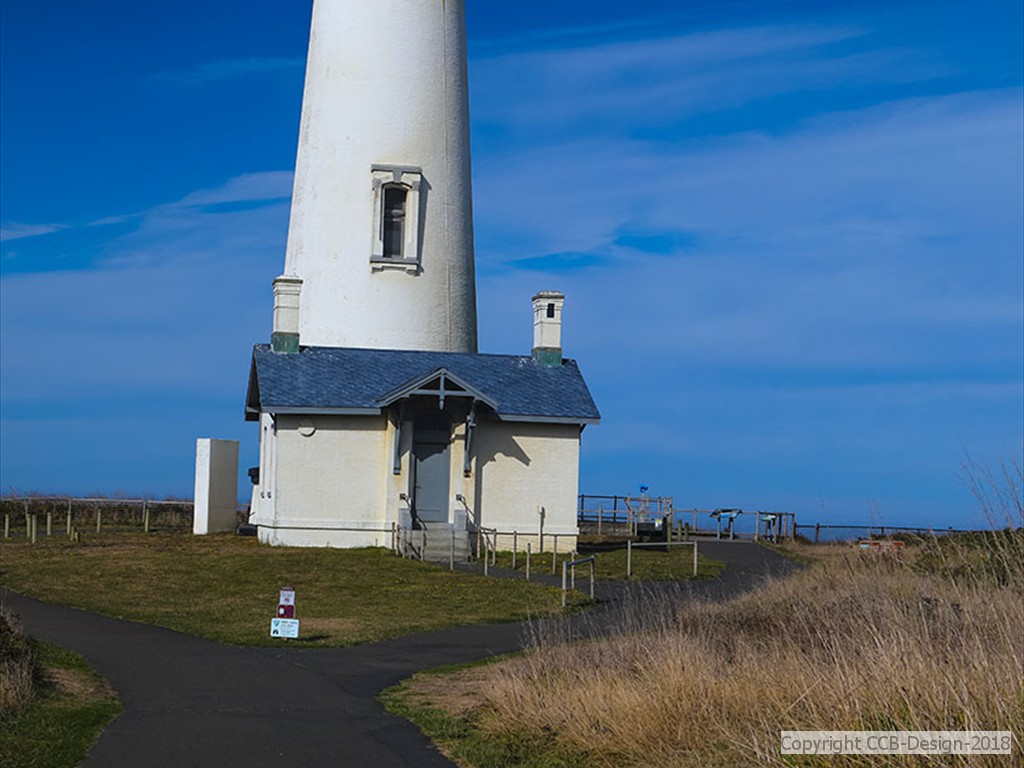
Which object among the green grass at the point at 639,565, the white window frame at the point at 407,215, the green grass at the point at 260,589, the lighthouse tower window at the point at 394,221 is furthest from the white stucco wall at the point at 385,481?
the lighthouse tower window at the point at 394,221

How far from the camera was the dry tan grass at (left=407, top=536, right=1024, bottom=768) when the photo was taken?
8.00 metres

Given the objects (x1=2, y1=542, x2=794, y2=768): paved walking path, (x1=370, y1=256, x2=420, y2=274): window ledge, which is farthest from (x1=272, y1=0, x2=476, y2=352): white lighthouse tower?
(x1=2, y1=542, x2=794, y2=768): paved walking path

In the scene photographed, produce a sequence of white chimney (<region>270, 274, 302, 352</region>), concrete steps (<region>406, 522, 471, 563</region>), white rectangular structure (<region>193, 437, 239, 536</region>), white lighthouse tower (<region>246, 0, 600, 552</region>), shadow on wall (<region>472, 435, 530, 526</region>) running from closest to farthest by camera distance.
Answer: concrete steps (<region>406, 522, 471, 563</region>) → white lighthouse tower (<region>246, 0, 600, 552</region>) → shadow on wall (<region>472, 435, 530, 526</region>) → white chimney (<region>270, 274, 302, 352</region>) → white rectangular structure (<region>193, 437, 239, 536</region>)

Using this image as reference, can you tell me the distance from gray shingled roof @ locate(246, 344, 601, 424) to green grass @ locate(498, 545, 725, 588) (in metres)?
3.38

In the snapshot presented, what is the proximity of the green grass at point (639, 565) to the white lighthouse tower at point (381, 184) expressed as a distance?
6752mm

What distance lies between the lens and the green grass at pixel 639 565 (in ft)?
89.2

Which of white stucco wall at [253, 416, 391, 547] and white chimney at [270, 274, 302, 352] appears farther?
white chimney at [270, 274, 302, 352]

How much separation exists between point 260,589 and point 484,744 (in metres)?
13.8

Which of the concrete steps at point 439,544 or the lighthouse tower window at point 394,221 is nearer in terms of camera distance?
the concrete steps at point 439,544

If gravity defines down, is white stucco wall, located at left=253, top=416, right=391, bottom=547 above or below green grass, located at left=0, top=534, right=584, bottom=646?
above

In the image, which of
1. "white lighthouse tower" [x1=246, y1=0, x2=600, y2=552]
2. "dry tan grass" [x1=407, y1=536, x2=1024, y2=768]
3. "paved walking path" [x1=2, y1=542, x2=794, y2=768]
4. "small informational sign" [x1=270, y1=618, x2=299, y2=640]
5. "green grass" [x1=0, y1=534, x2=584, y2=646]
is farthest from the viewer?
"white lighthouse tower" [x1=246, y1=0, x2=600, y2=552]

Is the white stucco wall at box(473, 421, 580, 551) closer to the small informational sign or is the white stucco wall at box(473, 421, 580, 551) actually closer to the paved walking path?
the paved walking path

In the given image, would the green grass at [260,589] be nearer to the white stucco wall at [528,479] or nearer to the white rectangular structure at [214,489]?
the white stucco wall at [528,479]

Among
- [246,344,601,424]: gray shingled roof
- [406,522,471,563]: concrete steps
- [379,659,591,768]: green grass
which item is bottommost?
[379,659,591,768]: green grass
